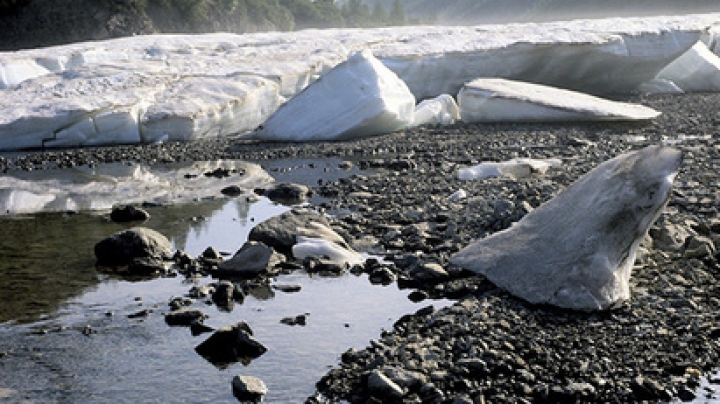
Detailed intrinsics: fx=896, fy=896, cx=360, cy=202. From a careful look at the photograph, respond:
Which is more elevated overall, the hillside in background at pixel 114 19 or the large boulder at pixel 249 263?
the large boulder at pixel 249 263

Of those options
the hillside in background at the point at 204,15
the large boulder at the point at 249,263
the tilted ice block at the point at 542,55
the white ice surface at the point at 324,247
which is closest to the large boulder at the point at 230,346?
the large boulder at the point at 249,263

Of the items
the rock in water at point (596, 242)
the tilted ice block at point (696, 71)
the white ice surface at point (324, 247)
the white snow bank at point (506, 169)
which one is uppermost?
the rock in water at point (596, 242)

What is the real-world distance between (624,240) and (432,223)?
217 centimetres

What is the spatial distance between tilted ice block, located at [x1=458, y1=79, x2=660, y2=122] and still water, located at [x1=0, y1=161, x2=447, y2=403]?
7.14 m

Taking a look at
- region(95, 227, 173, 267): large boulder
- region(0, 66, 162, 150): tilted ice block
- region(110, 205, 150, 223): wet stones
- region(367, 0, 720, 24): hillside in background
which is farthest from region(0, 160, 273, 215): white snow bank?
region(367, 0, 720, 24): hillside in background

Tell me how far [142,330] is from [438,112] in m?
9.53

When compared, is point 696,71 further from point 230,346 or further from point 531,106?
point 230,346

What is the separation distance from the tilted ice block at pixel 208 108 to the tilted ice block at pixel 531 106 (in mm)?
3165

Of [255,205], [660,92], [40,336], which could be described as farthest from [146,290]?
[660,92]

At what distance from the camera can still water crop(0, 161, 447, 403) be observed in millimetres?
4281

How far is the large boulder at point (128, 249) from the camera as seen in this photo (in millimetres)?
6441

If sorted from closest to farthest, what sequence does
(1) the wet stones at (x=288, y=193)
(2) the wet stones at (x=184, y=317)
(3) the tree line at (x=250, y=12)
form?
(2) the wet stones at (x=184, y=317), (1) the wet stones at (x=288, y=193), (3) the tree line at (x=250, y=12)

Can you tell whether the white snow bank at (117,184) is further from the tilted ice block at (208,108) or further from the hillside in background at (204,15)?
the hillside in background at (204,15)

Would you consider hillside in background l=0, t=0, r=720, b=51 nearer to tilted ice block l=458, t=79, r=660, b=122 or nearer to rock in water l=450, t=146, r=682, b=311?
tilted ice block l=458, t=79, r=660, b=122
